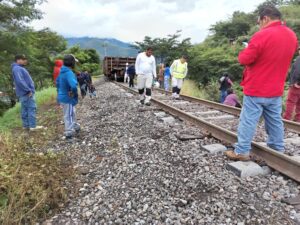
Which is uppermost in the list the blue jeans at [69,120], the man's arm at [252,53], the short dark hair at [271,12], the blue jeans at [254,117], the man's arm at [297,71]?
the short dark hair at [271,12]

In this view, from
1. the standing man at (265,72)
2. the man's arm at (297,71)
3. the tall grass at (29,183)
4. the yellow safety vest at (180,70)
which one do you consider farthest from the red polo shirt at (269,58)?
the yellow safety vest at (180,70)

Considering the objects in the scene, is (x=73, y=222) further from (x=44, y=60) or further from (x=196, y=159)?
(x=44, y=60)

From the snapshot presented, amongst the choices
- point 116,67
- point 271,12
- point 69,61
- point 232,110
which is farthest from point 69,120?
point 116,67

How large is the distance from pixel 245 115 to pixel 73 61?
11.1ft

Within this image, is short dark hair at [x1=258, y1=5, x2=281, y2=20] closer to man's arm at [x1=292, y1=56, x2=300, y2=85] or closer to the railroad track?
the railroad track

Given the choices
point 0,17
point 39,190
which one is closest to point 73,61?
point 39,190

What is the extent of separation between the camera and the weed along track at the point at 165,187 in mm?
2930

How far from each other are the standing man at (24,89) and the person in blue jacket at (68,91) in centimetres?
141

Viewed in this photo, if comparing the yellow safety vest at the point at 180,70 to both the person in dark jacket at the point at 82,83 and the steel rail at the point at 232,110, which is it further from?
the person in dark jacket at the point at 82,83

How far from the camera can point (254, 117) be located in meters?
3.93

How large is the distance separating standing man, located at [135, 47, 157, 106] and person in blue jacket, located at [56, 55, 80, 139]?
3.65 metres

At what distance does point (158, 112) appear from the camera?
309 inches

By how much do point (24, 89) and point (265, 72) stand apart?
5.13 m

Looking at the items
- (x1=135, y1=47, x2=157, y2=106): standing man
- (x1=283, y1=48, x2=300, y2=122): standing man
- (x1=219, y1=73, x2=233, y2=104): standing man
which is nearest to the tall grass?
(x1=135, y1=47, x2=157, y2=106): standing man
